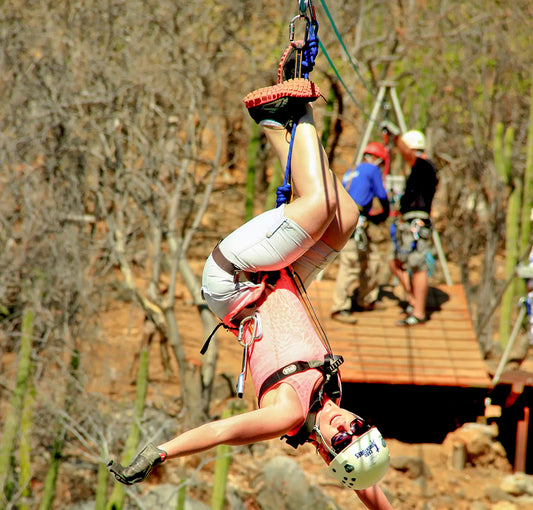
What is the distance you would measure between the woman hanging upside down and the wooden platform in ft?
18.7

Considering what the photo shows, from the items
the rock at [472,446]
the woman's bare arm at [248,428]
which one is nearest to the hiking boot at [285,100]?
the woman's bare arm at [248,428]

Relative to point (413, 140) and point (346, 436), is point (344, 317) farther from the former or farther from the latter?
point (346, 436)

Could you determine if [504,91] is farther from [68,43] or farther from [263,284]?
[263,284]

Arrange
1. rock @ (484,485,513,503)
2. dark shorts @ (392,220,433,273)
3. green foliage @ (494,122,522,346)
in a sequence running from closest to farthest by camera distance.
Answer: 1. dark shorts @ (392,220,433,273)
2. rock @ (484,485,513,503)
3. green foliage @ (494,122,522,346)

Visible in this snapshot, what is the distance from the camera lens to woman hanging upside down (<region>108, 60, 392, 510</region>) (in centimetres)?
315

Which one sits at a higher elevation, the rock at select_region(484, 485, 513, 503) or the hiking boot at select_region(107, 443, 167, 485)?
the hiking boot at select_region(107, 443, 167, 485)

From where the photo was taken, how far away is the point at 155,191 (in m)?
10.7

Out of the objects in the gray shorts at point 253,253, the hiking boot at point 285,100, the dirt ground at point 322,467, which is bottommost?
the dirt ground at point 322,467

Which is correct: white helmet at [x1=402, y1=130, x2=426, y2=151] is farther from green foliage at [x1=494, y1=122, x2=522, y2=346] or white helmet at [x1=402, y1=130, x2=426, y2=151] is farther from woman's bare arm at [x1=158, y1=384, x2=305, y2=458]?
woman's bare arm at [x1=158, y1=384, x2=305, y2=458]

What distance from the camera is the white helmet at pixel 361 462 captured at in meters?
3.12

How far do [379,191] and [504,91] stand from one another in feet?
21.9

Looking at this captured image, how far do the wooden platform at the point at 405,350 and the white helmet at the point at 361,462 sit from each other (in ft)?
18.8

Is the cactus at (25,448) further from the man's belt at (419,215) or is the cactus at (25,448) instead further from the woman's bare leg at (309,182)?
the woman's bare leg at (309,182)

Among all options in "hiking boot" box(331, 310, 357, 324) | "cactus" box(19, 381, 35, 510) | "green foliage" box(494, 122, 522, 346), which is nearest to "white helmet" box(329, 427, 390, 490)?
"cactus" box(19, 381, 35, 510)
